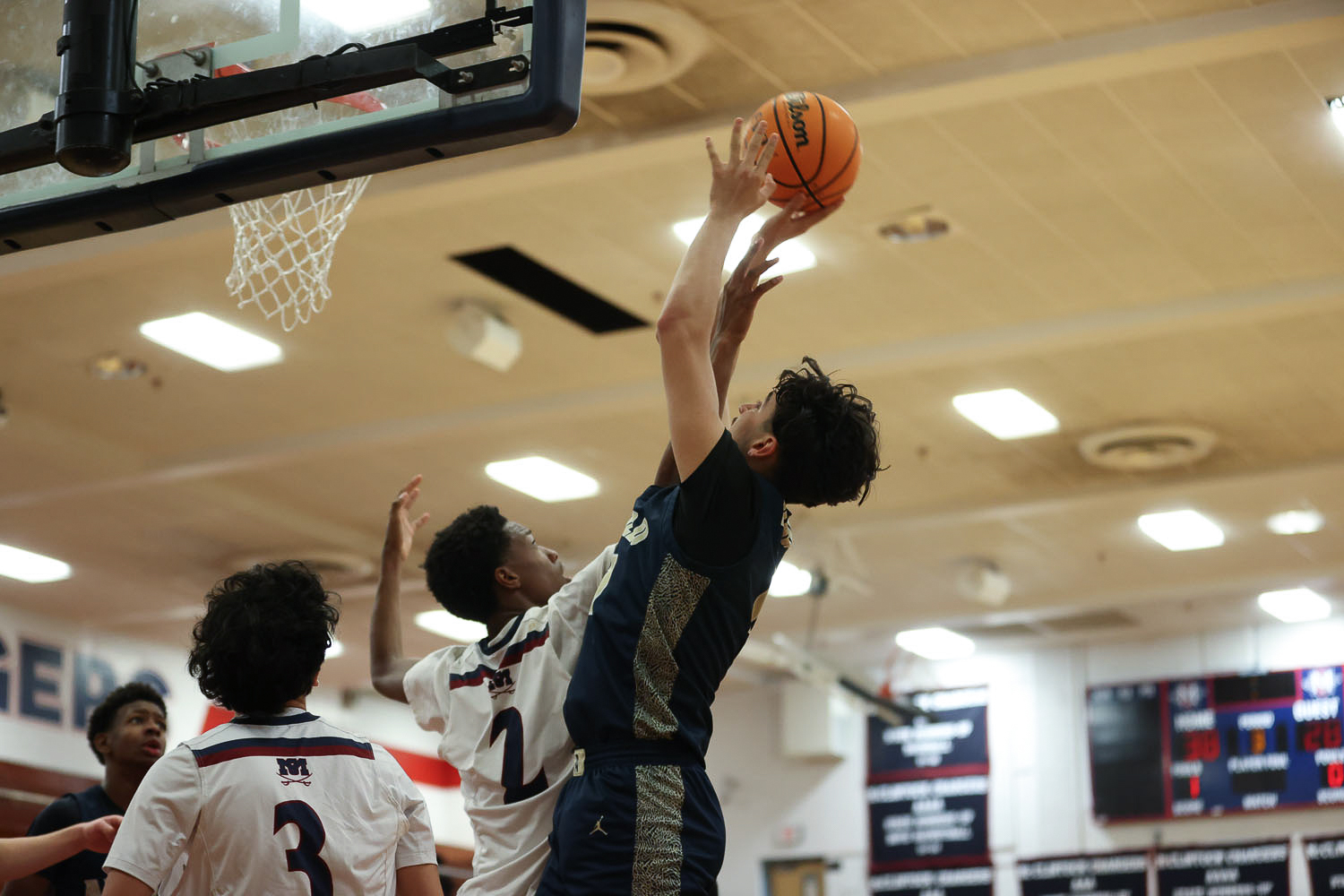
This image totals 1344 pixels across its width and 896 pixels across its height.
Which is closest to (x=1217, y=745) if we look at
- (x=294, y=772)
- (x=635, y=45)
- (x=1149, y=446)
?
(x=1149, y=446)

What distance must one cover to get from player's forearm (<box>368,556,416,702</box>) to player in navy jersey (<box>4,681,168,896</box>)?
1035 millimetres

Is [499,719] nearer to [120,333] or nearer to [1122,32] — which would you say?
[1122,32]

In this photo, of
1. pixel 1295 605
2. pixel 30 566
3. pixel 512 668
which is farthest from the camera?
pixel 1295 605

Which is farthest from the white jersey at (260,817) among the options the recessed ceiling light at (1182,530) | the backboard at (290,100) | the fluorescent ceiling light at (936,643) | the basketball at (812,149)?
the fluorescent ceiling light at (936,643)

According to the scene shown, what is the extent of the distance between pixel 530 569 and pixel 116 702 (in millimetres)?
2121

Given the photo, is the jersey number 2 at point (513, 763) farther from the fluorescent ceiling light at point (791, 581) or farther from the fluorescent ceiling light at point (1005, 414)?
the fluorescent ceiling light at point (791, 581)

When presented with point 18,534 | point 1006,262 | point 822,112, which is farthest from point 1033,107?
point 18,534

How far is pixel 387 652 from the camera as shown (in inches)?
144

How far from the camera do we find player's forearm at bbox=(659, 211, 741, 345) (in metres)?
2.72

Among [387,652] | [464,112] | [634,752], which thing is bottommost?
[634,752]

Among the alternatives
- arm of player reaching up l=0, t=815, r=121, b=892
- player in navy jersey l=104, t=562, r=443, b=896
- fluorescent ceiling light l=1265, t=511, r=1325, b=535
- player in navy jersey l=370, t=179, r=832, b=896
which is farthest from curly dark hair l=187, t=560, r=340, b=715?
fluorescent ceiling light l=1265, t=511, r=1325, b=535

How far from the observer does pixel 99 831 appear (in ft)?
10.8

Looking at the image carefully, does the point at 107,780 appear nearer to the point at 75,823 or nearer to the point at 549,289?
the point at 75,823

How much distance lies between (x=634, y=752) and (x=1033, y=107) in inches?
191
